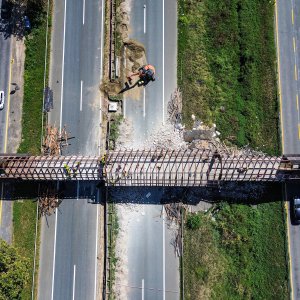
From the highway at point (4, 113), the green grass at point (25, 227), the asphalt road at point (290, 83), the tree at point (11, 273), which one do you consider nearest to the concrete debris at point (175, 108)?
the asphalt road at point (290, 83)

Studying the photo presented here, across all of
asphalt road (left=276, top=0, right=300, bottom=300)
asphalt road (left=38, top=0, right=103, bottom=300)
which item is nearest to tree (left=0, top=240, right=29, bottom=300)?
asphalt road (left=38, top=0, right=103, bottom=300)

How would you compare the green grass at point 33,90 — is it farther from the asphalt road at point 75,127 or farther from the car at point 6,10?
the car at point 6,10

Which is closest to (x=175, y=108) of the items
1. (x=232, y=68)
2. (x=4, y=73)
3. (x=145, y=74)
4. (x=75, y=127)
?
(x=145, y=74)

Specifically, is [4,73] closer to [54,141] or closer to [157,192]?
[54,141]

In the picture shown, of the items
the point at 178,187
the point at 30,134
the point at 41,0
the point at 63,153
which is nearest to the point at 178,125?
the point at 178,187

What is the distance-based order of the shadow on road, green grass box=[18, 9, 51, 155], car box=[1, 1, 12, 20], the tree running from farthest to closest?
car box=[1, 1, 12, 20]
green grass box=[18, 9, 51, 155]
the shadow on road
the tree

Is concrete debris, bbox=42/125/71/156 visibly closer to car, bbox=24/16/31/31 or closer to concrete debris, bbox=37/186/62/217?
concrete debris, bbox=37/186/62/217

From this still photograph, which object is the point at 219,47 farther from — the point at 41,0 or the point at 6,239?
the point at 6,239
